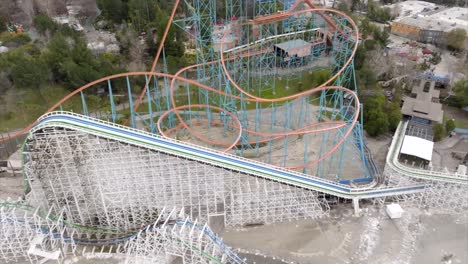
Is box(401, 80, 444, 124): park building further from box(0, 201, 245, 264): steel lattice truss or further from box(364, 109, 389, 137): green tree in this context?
box(0, 201, 245, 264): steel lattice truss

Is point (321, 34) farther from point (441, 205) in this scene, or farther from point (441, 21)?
point (441, 205)

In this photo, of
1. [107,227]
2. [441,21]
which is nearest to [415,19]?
[441,21]

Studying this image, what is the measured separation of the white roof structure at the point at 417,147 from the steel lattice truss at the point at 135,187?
21.6 feet

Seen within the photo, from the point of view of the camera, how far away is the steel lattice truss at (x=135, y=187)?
55.8 ft

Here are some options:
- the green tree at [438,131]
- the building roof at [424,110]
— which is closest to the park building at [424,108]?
the building roof at [424,110]

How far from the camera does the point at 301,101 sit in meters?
29.3

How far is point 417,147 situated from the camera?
74.1ft

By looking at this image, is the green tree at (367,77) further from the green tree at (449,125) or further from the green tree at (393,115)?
the green tree at (449,125)

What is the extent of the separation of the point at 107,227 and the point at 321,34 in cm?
2854

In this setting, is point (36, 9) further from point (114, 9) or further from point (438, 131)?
point (438, 131)

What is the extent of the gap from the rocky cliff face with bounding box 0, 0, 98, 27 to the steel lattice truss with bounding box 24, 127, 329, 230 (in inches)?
1196

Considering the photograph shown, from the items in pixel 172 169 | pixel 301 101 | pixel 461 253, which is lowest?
pixel 461 253

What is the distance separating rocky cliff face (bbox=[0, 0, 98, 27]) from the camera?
138 ft

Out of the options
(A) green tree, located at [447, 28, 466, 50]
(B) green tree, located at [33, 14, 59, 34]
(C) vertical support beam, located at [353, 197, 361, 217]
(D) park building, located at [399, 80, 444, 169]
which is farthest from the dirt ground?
(B) green tree, located at [33, 14, 59, 34]
